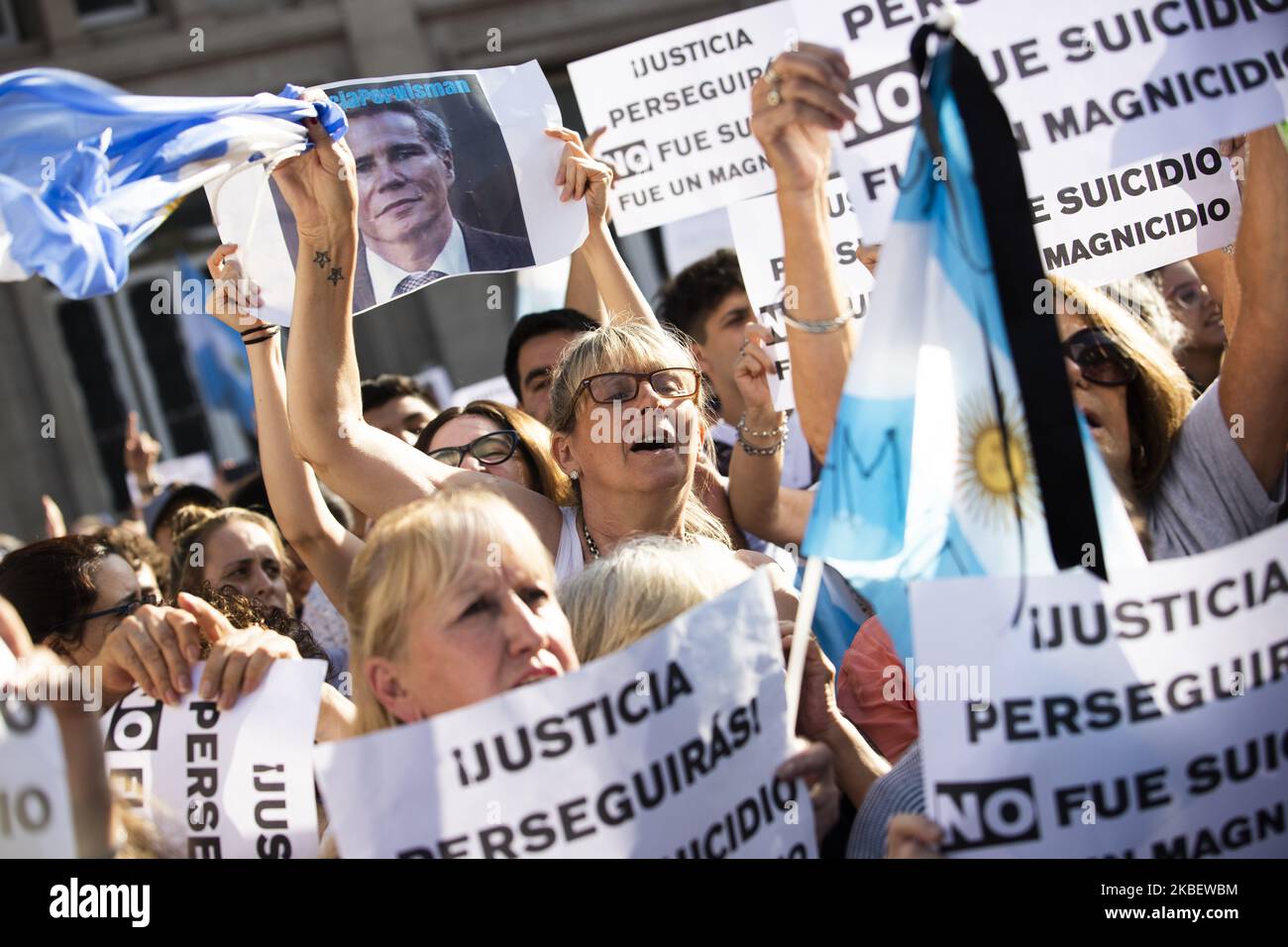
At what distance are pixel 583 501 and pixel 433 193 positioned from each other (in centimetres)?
98

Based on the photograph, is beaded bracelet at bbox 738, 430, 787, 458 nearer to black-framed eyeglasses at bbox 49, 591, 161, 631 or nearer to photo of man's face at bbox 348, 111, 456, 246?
photo of man's face at bbox 348, 111, 456, 246

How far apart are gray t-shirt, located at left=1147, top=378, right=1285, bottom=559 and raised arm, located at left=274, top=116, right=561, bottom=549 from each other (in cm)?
130

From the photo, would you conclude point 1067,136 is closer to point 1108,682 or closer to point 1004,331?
point 1004,331

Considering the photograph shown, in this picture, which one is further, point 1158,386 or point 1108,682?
point 1158,386

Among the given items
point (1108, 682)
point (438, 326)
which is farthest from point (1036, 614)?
point (438, 326)

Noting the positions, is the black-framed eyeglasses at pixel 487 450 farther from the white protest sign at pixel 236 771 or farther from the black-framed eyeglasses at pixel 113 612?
the white protest sign at pixel 236 771

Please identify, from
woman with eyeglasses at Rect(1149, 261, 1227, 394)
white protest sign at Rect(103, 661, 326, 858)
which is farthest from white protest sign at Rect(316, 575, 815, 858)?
woman with eyeglasses at Rect(1149, 261, 1227, 394)

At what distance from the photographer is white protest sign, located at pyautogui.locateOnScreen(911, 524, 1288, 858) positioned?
82.2 inches

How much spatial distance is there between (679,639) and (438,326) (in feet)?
33.0

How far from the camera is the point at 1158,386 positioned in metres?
2.98

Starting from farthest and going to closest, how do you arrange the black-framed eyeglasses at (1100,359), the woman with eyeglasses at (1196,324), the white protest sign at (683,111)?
the woman with eyeglasses at (1196,324)
the white protest sign at (683,111)
the black-framed eyeglasses at (1100,359)

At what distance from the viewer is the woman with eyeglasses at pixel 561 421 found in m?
3.08

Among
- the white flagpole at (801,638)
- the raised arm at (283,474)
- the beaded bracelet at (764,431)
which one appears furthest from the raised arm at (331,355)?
the white flagpole at (801,638)

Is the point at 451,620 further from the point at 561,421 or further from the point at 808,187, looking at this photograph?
the point at 561,421
